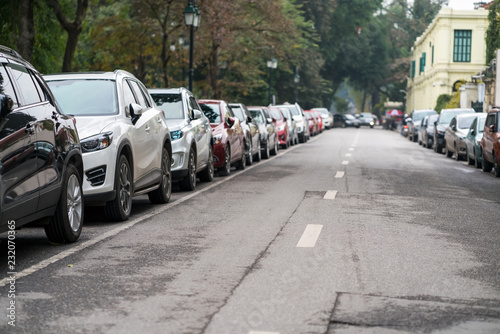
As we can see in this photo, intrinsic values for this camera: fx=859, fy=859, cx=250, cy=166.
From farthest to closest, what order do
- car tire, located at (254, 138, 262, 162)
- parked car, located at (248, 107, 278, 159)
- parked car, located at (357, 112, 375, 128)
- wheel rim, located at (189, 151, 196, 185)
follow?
parked car, located at (357, 112, 375, 128) < parked car, located at (248, 107, 278, 159) < car tire, located at (254, 138, 262, 162) < wheel rim, located at (189, 151, 196, 185)

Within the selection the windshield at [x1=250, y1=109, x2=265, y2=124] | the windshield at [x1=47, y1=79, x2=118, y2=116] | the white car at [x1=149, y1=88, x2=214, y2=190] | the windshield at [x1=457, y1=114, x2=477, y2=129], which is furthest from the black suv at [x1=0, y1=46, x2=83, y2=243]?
the windshield at [x1=457, y1=114, x2=477, y2=129]

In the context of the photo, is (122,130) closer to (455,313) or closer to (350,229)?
(350,229)

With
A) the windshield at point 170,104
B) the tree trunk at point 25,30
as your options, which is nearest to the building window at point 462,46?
the tree trunk at point 25,30

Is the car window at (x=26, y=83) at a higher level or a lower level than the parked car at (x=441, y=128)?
higher

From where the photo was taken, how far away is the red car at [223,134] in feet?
58.4

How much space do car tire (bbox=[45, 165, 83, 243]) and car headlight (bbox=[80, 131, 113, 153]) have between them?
103 centimetres

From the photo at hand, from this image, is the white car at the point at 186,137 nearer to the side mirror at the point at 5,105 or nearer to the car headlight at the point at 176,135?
Answer: the car headlight at the point at 176,135

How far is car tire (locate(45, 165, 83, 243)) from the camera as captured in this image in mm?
8070

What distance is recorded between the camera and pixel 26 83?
25.4 ft

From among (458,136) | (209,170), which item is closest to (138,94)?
(209,170)

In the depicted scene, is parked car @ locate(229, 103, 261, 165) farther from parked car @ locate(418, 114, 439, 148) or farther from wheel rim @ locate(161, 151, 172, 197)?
parked car @ locate(418, 114, 439, 148)

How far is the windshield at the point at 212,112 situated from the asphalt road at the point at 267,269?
5223 millimetres

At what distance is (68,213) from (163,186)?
3930 millimetres

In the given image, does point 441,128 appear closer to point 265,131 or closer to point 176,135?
point 265,131
